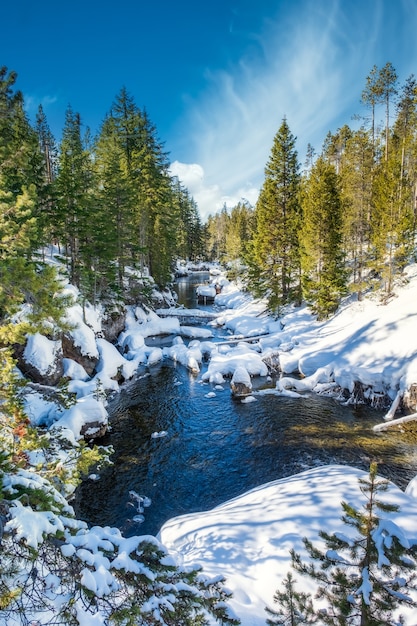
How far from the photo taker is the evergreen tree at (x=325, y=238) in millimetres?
24172

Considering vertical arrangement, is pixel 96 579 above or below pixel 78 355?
above

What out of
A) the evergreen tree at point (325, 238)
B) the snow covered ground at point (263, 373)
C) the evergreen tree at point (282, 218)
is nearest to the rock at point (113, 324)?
the snow covered ground at point (263, 373)

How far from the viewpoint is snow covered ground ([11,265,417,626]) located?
19.5 feet

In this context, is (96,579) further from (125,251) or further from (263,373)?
(125,251)

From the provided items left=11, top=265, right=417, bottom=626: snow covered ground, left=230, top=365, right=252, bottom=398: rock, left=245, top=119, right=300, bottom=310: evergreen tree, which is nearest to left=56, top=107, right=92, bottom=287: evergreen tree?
left=11, top=265, right=417, bottom=626: snow covered ground

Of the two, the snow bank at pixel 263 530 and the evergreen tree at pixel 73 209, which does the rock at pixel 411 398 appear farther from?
the evergreen tree at pixel 73 209

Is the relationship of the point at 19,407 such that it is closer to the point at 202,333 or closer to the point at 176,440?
the point at 176,440

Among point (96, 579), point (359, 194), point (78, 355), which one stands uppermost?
point (359, 194)

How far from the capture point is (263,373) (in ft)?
64.7

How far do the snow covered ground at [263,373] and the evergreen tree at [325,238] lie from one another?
5.01 feet

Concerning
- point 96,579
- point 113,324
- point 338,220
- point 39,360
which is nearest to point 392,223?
point 338,220

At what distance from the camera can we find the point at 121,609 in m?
2.67

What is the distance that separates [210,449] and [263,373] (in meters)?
8.04

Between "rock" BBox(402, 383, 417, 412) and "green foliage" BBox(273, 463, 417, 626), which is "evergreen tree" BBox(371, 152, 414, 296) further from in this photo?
"green foliage" BBox(273, 463, 417, 626)
